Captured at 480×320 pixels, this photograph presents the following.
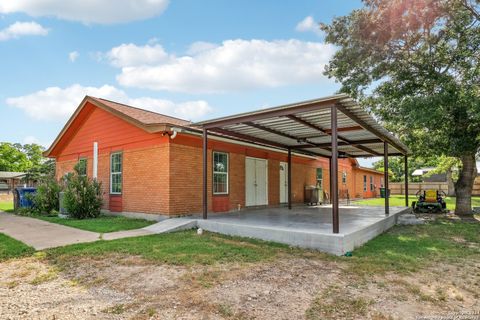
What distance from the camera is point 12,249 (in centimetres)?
623

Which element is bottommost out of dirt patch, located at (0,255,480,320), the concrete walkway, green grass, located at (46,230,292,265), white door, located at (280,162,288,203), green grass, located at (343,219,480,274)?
green grass, located at (343,219,480,274)

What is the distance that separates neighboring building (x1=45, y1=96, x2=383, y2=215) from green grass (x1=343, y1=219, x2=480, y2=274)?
17.7 ft

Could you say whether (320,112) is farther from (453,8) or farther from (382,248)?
(453,8)

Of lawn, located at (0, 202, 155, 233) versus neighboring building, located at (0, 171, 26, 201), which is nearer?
lawn, located at (0, 202, 155, 233)

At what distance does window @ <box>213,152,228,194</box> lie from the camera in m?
11.1

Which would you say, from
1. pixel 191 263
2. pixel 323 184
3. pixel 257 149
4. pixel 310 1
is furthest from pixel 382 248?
pixel 323 184

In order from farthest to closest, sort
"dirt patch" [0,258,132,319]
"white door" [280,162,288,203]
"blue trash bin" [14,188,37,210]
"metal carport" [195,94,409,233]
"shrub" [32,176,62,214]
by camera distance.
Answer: "white door" [280,162,288,203], "blue trash bin" [14,188,37,210], "shrub" [32,176,62,214], "metal carport" [195,94,409,233], "dirt patch" [0,258,132,319]

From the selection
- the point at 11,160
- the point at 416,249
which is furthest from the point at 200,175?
the point at 11,160

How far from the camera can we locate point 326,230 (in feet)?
22.6

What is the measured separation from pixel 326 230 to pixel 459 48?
363 inches

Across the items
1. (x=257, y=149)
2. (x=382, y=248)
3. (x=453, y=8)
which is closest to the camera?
(x=382, y=248)

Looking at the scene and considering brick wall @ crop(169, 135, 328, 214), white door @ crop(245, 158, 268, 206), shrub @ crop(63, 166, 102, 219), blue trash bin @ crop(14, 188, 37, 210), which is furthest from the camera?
blue trash bin @ crop(14, 188, 37, 210)

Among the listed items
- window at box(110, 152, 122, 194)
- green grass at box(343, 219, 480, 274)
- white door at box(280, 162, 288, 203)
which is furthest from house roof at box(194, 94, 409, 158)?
window at box(110, 152, 122, 194)

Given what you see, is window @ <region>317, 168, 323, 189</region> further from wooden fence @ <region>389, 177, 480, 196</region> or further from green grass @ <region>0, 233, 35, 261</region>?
wooden fence @ <region>389, 177, 480, 196</region>
